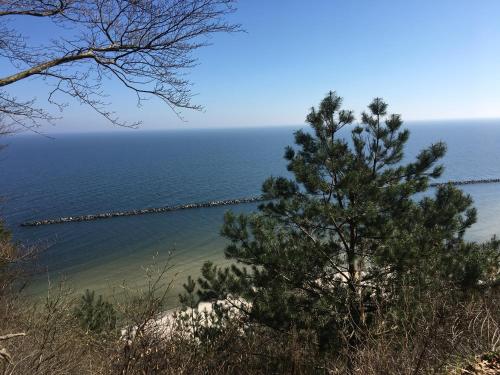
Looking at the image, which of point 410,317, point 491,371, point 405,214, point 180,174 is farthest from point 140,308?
point 180,174

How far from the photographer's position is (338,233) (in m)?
7.68

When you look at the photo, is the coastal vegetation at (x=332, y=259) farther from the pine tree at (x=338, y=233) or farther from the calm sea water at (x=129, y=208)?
the calm sea water at (x=129, y=208)

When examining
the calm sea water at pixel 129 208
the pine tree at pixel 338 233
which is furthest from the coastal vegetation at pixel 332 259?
the calm sea water at pixel 129 208

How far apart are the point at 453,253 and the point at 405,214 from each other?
1.74 m

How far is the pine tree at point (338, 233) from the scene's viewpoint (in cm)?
694

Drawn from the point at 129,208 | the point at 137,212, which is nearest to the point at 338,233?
the point at 137,212

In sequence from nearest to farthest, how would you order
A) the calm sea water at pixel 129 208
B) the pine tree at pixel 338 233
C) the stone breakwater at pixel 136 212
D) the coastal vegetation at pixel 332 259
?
1. the coastal vegetation at pixel 332 259
2. the pine tree at pixel 338 233
3. the calm sea water at pixel 129 208
4. the stone breakwater at pixel 136 212

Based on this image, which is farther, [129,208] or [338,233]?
[129,208]

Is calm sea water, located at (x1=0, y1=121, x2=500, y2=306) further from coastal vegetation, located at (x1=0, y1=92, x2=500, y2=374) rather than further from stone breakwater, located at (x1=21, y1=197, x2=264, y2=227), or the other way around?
coastal vegetation, located at (x1=0, y1=92, x2=500, y2=374)

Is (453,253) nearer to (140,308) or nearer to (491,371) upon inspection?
(491,371)

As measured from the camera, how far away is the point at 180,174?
7306 centimetres

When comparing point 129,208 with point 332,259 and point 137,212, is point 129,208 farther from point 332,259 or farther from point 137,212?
point 332,259

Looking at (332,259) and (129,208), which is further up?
(332,259)

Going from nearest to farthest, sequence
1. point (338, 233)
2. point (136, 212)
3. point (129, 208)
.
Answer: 1. point (338, 233)
2. point (136, 212)
3. point (129, 208)
